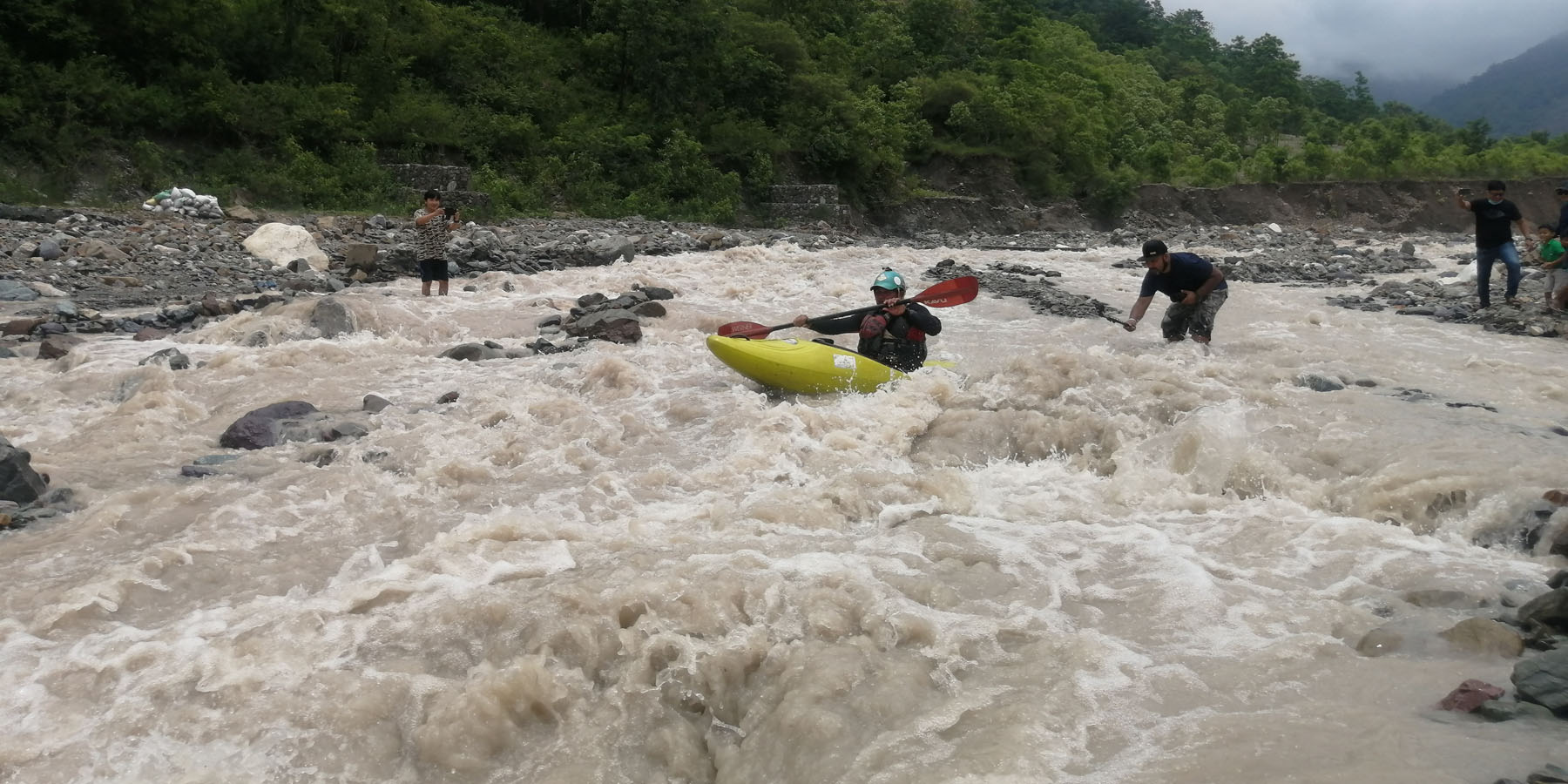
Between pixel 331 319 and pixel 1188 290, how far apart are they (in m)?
8.01

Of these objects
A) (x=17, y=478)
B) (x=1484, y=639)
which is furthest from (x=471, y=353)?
(x=1484, y=639)

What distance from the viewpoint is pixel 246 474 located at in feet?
17.8

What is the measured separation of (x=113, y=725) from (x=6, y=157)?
1771 cm

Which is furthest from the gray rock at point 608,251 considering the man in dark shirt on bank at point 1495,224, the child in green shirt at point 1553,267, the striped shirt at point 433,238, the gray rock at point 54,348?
the child in green shirt at point 1553,267

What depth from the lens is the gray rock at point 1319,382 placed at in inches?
293

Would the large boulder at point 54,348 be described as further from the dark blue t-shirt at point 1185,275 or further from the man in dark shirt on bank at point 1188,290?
the dark blue t-shirt at point 1185,275

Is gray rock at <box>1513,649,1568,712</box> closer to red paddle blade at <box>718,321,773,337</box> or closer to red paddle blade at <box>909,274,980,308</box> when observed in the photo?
red paddle blade at <box>718,321,773,337</box>

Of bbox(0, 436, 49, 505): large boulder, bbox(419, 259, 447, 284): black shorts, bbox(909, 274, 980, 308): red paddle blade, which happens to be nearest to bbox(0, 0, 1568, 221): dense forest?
bbox(419, 259, 447, 284): black shorts

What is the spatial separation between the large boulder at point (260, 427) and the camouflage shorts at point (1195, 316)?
7.39 metres

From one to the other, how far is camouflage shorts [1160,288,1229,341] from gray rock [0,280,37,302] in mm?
11299

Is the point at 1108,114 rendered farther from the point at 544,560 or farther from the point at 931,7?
the point at 544,560

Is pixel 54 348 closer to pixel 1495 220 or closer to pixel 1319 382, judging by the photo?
pixel 1319 382

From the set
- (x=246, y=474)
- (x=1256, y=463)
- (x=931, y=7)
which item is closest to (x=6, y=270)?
(x=246, y=474)

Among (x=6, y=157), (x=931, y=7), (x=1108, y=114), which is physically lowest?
(x=6, y=157)
